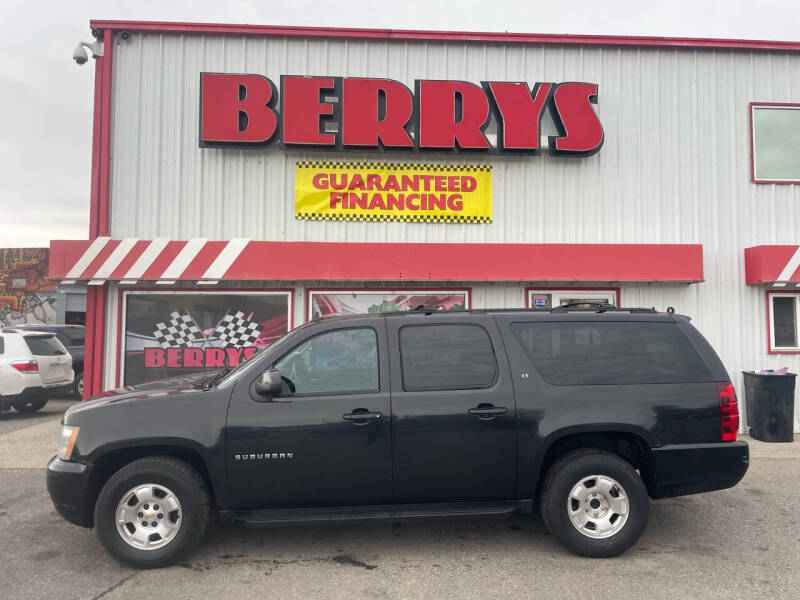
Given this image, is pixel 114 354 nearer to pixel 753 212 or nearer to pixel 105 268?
pixel 105 268

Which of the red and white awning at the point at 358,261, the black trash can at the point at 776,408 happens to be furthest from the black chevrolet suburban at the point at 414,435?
the black trash can at the point at 776,408

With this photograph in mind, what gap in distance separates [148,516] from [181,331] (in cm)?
528

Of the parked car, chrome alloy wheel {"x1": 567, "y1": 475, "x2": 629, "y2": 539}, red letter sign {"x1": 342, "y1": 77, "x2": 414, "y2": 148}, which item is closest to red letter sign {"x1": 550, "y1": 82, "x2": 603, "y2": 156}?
red letter sign {"x1": 342, "y1": 77, "x2": 414, "y2": 148}

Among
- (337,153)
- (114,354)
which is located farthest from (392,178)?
(114,354)

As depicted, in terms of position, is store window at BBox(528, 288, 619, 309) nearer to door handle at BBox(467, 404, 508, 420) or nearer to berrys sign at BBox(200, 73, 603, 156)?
berrys sign at BBox(200, 73, 603, 156)

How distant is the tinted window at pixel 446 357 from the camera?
4184 millimetres

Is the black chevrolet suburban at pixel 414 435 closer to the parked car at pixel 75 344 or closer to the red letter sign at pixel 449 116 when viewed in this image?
the red letter sign at pixel 449 116

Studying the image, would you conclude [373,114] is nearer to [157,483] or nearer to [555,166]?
[555,166]

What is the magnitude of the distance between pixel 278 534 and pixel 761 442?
7.31 m

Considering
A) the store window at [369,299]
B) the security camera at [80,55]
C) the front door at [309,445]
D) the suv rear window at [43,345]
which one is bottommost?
the front door at [309,445]

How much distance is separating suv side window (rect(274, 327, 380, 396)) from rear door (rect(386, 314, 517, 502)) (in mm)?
193

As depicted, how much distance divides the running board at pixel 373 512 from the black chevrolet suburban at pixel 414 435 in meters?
0.01

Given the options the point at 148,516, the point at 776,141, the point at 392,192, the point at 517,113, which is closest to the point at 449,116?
the point at 517,113

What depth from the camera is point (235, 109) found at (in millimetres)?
8891
